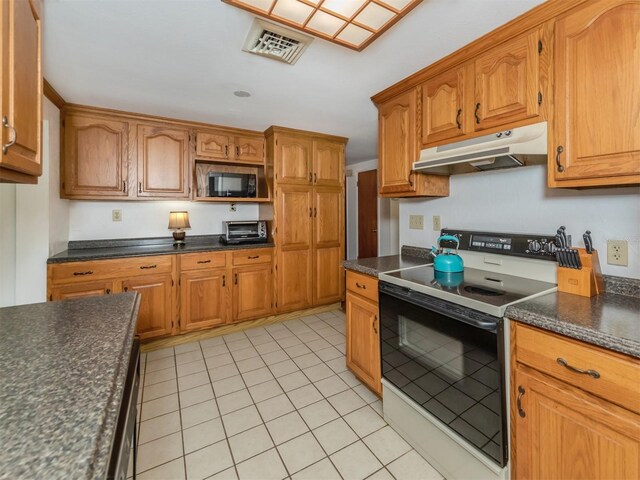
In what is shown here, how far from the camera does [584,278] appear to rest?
4.29 feet

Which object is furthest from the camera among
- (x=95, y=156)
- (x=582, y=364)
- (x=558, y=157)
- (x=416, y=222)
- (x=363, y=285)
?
(x=95, y=156)

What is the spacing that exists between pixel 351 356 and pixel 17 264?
8.67ft

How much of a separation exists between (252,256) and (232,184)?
846mm

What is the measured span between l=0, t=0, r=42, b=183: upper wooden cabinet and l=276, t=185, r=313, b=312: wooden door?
230 centimetres

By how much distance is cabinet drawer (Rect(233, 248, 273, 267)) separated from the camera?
123 inches

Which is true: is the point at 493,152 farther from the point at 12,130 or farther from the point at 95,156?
the point at 95,156

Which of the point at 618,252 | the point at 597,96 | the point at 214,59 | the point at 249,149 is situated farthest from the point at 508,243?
the point at 249,149

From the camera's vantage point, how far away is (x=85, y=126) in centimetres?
265

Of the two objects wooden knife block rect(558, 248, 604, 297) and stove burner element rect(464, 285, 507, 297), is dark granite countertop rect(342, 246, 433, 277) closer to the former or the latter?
stove burner element rect(464, 285, 507, 297)

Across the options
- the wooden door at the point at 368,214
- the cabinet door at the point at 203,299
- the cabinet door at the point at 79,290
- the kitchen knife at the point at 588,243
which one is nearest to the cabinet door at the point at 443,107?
the kitchen knife at the point at 588,243

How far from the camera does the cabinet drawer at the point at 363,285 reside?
187 cm

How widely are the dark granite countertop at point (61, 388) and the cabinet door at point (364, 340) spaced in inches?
52.4

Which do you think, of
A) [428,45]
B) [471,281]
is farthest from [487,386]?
[428,45]

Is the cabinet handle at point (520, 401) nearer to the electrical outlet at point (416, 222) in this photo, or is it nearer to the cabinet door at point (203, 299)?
the electrical outlet at point (416, 222)
